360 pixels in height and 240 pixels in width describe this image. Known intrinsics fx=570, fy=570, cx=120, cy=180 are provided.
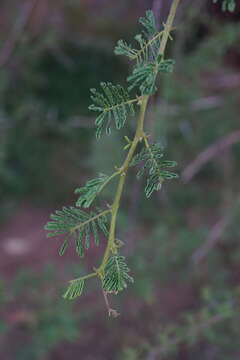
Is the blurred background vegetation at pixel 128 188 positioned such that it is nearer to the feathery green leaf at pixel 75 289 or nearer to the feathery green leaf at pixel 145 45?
the feathery green leaf at pixel 145 45

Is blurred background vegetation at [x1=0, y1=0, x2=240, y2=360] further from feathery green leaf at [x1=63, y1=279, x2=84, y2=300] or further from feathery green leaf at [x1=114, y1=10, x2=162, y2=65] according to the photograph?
feathery green leaf at [x1=63, y1=279, x2=84, y2=300]

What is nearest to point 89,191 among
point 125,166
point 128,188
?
point 125,166

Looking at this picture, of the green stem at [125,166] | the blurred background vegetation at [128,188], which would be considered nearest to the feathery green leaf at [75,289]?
the green stem at [125,166]

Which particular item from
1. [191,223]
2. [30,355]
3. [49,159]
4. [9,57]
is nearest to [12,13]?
[49,159]

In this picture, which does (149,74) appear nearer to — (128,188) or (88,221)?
(88,221)

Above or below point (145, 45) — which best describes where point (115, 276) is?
below

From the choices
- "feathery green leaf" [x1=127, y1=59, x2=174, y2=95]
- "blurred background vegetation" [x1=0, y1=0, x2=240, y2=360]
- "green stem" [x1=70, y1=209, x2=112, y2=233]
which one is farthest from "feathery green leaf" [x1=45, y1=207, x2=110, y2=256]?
"blurred background vegetation" [x1=0, y1=0, x2=240, y2=360]

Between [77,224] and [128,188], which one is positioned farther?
[128,188]

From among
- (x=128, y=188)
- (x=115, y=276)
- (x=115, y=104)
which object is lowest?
(x=115, y=276)

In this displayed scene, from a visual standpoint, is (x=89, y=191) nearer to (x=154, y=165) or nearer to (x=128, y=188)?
(x=154, y=165)
